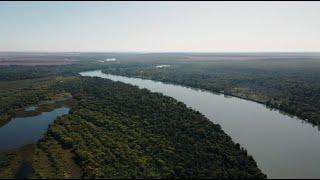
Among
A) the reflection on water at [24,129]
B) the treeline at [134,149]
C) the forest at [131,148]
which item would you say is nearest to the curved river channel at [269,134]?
the forest at [131,148]

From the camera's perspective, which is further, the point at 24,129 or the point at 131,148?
the point at 24,129

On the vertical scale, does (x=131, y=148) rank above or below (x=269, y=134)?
above

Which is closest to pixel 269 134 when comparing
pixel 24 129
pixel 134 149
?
pixel 134 149

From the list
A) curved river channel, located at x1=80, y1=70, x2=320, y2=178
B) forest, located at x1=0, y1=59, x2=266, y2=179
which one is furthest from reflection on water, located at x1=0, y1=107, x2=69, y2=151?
curved river channel, located at x1=80, y1=70, x2=320, y2=178

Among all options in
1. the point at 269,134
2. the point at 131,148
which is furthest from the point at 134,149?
the point at 269,134

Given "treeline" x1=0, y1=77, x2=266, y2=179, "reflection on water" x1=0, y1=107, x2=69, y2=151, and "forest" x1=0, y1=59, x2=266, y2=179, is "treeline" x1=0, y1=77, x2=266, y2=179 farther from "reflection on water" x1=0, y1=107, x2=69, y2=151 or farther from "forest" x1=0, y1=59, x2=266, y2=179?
"reflection on water" x1=0, y1=107, x2=69, y2=151

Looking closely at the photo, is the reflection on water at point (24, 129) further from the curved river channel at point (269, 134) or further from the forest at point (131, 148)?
the curved river channel at point (269, 134)

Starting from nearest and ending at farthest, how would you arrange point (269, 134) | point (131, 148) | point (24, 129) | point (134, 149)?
1. point (134, 149)
2. point (131, 148)
3. point (269, 134)
4. point (24, 129)

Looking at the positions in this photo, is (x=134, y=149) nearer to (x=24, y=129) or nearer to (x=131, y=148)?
(x=131, y=148)

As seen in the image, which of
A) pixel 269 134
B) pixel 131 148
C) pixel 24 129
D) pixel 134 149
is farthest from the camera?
pixel 24 129
